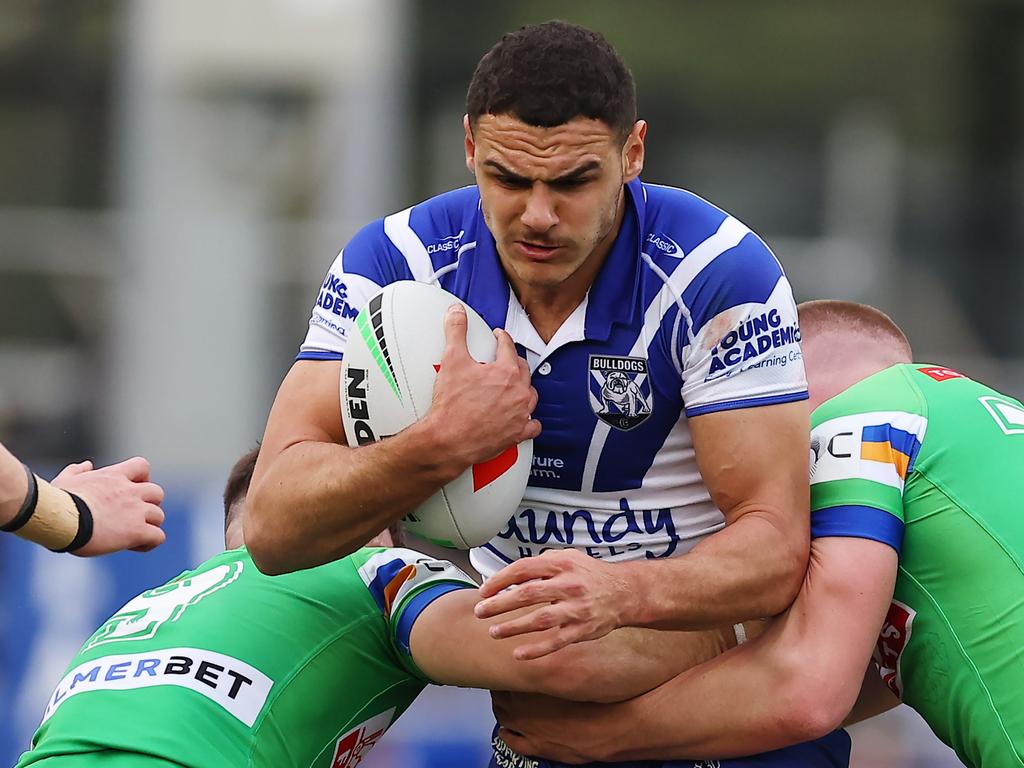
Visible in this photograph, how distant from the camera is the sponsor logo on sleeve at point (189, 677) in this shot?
4043mm

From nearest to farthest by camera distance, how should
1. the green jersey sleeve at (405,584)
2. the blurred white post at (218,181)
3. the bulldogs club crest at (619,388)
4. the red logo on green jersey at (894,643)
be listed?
the bulldogs club crest at (619,388), the red logo on green jersey at (894,643), the green jersey sleeve at (405,584), the blurred white post at (218,181)

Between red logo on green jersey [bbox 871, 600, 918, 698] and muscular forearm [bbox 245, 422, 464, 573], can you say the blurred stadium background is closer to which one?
red logo on green jersey [bbox 871, 600, 918, 698]

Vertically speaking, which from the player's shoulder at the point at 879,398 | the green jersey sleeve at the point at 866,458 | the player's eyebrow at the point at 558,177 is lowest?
the green jersey sleeve at the point at 866,458

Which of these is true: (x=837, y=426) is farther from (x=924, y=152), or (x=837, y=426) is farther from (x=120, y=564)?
(x=924, y=152)

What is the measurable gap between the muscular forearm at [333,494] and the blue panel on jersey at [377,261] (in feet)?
1.59

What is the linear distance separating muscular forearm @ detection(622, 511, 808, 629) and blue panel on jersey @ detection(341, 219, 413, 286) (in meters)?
0.99

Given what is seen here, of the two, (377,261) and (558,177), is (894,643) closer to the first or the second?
(558,177)

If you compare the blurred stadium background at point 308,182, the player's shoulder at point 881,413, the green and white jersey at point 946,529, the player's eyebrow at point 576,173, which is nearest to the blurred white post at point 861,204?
the blurred stadium background at point 308,182

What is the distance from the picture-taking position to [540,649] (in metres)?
→ 3.53

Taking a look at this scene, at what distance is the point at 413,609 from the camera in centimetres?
423

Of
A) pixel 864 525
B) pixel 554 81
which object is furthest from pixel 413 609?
pixel 554 81

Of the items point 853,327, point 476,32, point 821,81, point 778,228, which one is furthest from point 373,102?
point 853,327

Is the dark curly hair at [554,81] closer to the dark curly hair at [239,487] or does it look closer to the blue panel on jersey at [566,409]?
the blue panel on jersey at [566,409]

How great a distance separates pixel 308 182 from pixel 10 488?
27.9 feet
